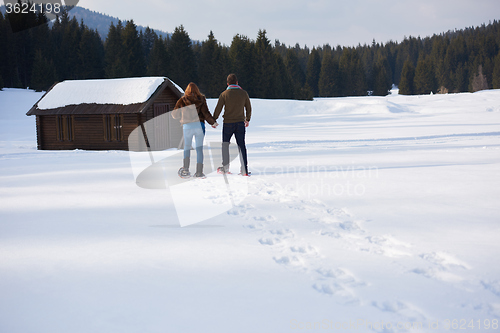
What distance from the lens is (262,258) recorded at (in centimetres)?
374

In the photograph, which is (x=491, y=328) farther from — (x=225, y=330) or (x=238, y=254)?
(x=238, y=254)

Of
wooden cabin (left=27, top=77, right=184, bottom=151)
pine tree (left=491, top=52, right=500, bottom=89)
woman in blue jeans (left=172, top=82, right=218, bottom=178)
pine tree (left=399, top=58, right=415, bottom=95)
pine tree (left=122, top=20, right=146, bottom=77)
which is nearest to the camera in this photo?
woman in blue jeans (left=172, top=82, right=218, bottom=178)

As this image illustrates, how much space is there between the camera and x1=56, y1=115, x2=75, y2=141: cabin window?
1645 cm

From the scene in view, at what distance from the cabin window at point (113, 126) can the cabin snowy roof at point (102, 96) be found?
0.45 m

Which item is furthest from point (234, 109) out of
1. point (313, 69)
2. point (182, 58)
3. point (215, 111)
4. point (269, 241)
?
point (313, 69)

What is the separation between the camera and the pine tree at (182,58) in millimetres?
55625

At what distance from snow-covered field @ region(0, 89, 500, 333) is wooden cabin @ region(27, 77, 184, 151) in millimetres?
7741

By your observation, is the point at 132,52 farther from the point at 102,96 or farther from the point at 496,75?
the point at 496,75

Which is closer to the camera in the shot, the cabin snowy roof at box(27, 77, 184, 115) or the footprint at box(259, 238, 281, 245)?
the footprint at box(259, 238, 281, 245)

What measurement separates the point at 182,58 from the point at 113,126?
42902 millimetres

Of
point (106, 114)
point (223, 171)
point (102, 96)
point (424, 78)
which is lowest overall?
point (223, 171)

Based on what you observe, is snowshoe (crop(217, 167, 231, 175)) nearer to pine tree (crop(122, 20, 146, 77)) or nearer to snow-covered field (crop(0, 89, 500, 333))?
snow-covered field (crop(0, 89, 500, 333))

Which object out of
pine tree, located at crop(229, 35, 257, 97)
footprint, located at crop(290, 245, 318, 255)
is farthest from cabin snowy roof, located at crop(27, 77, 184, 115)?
pine tree, located at crop(229, 35, 257, 97)

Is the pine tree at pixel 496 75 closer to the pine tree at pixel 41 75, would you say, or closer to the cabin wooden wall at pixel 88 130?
the pine tree at pixel 41 75
